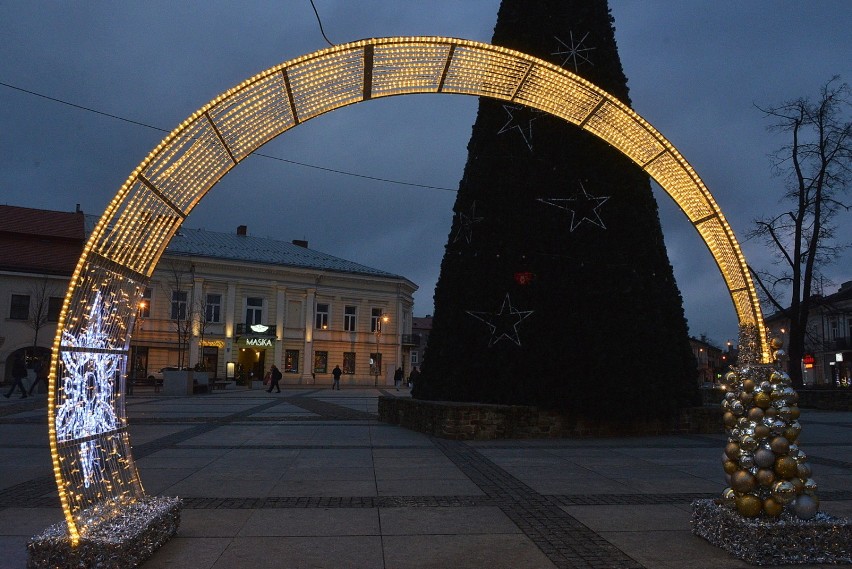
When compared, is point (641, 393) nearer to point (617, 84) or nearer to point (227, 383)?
point (617, 84)

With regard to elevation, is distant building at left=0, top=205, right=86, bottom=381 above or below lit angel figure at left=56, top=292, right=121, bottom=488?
above

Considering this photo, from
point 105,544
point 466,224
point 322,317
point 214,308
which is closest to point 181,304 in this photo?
point 214,308

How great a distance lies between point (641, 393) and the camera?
13.4 m

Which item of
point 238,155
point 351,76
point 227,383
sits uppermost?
point 351,76

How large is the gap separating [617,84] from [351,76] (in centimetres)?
1016

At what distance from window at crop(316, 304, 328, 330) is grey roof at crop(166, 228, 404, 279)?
9.61ft

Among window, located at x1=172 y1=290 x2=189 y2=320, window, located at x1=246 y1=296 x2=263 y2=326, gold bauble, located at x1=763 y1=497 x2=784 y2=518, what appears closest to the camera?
gold bauble, located at x1=763 y1=497 x2=784 y2=518

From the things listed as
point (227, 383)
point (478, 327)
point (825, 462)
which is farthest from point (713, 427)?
point (227, 383)

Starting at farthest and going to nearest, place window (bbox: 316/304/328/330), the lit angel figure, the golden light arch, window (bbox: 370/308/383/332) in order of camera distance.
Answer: window (bbox: 370/308/383/332), window (bbox: 316/304/328/330), the golden light arch, the lit angel figure

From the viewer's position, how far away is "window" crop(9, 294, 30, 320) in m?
40.2

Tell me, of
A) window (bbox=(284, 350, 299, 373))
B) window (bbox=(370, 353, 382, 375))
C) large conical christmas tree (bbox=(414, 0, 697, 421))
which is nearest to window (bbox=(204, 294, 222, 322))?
window (bbox=(284, 350, 299, 373))

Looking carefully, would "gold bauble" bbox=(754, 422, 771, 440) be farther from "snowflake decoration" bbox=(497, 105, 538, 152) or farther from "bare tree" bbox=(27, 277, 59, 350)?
"bare tree" bbox=(27, 277, 59, 350)

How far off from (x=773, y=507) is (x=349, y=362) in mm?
47573

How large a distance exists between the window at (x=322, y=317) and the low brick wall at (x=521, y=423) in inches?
1421
